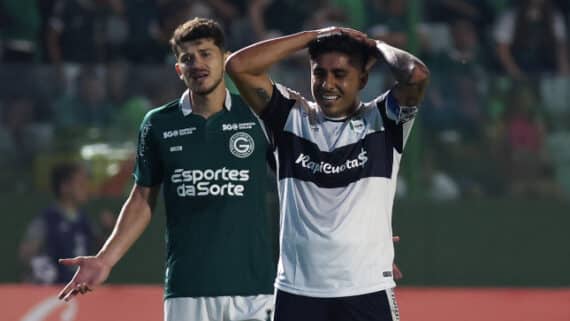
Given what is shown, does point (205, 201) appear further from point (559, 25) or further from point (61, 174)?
point (559, 25)

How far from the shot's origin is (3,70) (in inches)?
396

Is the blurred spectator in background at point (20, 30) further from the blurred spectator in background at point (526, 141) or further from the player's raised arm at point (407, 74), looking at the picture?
the player's raised arm at point (407, 74)

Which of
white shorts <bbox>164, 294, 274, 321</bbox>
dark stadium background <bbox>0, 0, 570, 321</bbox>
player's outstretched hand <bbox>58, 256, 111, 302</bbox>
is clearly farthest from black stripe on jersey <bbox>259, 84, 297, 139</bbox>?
dark stadium background <bbox>0, 0, 570, 321</bbox>

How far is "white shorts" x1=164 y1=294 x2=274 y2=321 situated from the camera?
5.16 metres

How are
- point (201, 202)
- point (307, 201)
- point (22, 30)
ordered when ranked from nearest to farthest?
point (307, 201)
point (201, 202)
point (22, 30)

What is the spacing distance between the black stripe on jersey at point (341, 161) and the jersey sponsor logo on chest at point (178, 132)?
93cm

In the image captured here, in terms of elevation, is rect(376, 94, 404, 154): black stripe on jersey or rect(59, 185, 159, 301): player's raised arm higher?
rect(376, 94, 404, 154): black stripe on jersey

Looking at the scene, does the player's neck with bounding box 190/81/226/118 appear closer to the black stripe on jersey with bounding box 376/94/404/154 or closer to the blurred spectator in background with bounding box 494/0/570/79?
the black stripe on jersey with bounding box 376/94/404/154

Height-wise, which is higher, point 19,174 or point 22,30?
point 22,30

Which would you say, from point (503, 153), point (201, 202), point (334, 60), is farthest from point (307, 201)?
point (503, 153)

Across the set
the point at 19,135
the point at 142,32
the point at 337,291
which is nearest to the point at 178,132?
the point at 337,291

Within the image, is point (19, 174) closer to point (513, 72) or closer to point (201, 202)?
point (513, 72)

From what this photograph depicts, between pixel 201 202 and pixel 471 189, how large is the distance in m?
5.01

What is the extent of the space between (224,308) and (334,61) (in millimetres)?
1292
